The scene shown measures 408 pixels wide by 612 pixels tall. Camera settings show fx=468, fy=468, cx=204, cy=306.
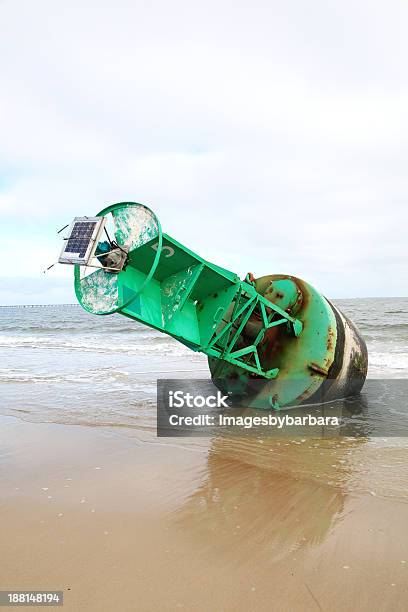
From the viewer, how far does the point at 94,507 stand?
3.69 m

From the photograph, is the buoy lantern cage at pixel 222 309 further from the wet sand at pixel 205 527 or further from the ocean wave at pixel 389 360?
the ocean wave at pixel 389 360

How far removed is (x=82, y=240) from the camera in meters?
4.82

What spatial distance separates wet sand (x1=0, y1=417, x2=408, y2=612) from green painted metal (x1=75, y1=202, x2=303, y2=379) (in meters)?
1.42

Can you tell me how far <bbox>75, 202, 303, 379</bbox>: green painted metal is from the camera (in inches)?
199

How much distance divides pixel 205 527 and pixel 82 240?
2977 millimetres

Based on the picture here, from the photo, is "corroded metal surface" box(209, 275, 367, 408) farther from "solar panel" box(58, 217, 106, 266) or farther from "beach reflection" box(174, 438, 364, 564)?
"solar panel" box(58, 217, 106, 266)

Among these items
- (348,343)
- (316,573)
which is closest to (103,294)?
(316,573)

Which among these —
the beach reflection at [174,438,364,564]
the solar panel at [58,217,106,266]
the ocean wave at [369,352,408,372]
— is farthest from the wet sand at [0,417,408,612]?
the ocean wave at [369,352,408,372]

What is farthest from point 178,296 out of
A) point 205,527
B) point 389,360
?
point 389,360

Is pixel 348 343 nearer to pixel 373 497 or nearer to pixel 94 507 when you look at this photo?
pixel 373 497

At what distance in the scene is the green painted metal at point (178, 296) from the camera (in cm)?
506

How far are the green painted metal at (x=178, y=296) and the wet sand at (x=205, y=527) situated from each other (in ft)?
4.67

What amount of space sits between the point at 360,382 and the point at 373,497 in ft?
13.3

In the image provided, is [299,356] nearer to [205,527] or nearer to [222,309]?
[222,309]
